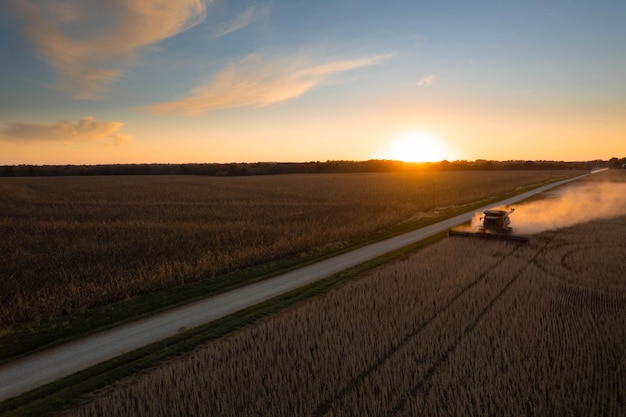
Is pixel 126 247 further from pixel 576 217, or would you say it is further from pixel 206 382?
pixel 576 217

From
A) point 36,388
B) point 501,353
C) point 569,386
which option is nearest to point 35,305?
point 36,388

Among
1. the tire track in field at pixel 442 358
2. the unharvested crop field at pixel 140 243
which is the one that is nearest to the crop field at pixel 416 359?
the tire track in field at pixel 442 358

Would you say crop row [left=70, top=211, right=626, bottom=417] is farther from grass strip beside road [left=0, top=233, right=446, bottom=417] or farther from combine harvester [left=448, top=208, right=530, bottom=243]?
combine harvester [left=448, top=208, right=530, bottom=243]

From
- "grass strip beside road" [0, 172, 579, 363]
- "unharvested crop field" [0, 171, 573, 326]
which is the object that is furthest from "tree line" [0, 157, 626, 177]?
"grass strip beside road" [0, 172, 579, 363]

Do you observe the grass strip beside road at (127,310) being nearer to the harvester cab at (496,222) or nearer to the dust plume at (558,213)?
the harvester cab at (496,222)

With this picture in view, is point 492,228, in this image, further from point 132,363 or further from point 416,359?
point 132,363

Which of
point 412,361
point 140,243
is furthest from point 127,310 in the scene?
point 140,243
